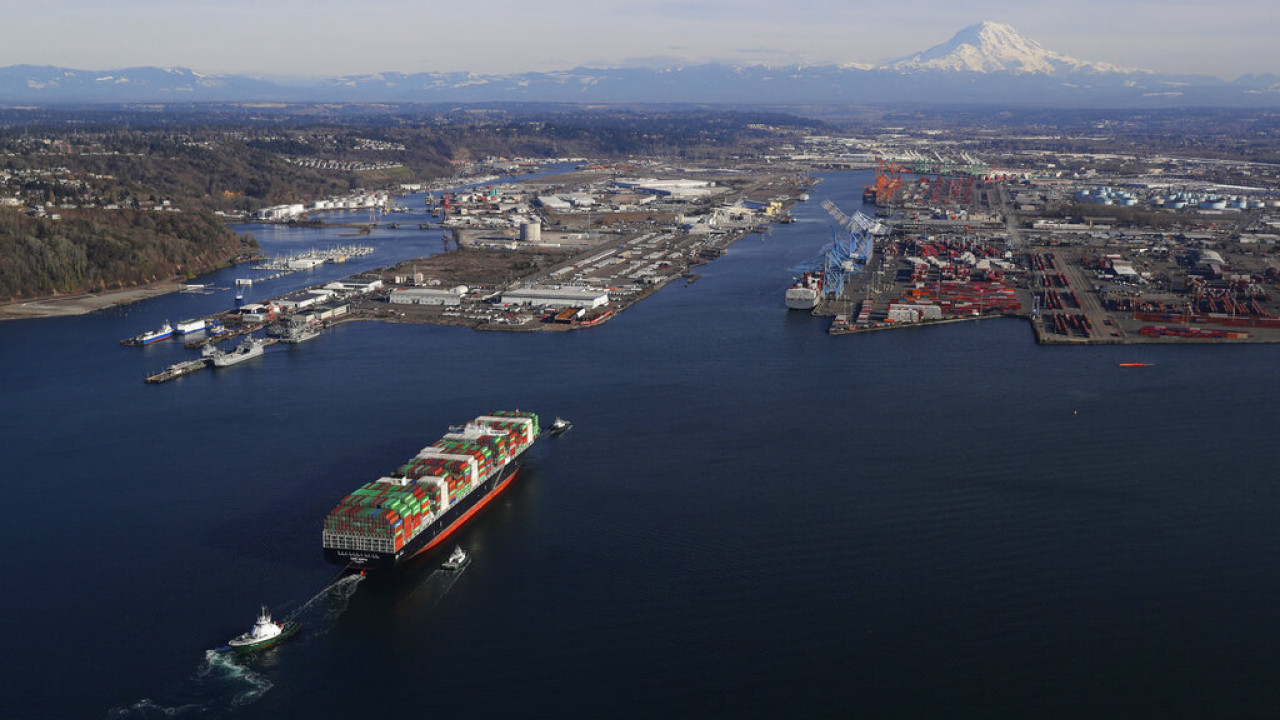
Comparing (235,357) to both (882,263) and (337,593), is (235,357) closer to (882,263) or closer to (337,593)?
(337,593)

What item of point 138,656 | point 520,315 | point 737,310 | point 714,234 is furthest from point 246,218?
point 138,656

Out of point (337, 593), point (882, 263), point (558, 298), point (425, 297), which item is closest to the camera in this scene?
point (337, 593)

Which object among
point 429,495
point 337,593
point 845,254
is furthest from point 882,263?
point 337,593

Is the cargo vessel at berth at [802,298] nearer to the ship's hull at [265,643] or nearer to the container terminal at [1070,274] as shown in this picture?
the container terminal at [1070,274]

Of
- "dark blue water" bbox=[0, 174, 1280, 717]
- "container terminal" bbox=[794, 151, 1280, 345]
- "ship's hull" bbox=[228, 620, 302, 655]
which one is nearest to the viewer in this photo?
"dark blue water" bbox=[0, 174, 1280, 717]

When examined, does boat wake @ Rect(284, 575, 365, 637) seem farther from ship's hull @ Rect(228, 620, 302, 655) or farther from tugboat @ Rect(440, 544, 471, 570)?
tugboat @ Rect(440, 544, 471, 570)

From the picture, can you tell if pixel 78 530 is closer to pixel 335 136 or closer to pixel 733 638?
pixel 733 638

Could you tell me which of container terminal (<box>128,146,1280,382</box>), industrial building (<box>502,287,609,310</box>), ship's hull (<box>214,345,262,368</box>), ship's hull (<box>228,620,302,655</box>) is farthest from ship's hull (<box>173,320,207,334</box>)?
ship's hull (<box>228,620,302,655</box>)
